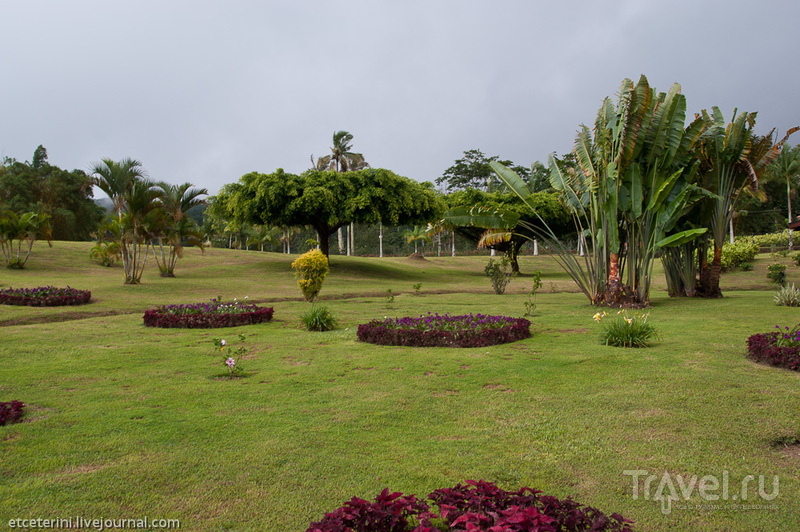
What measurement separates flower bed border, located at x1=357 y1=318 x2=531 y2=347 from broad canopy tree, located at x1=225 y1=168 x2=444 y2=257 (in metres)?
18.7

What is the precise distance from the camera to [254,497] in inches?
141

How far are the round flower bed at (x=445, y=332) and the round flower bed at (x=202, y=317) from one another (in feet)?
12.4

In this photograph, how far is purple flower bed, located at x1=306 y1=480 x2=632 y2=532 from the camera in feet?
8.77

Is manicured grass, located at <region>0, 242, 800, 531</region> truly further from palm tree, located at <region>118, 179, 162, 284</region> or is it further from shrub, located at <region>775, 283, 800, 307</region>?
palm tree, located at <region>118, 179, 162, 284</region>

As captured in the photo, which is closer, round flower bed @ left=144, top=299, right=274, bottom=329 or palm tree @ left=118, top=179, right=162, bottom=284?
round flower bed @ left=144, top=299, right=274, bottom=329

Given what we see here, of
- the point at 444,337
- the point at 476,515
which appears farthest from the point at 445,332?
the point at 476,515

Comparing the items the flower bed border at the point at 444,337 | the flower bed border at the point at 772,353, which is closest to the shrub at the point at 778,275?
the flower bed border at the point at 772,353

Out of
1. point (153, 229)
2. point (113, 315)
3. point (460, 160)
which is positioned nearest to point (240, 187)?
point (153, 229)

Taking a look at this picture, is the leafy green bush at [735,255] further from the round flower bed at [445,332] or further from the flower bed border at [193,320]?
the flower bed border at [193,320]

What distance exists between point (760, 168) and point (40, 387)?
19.3 m

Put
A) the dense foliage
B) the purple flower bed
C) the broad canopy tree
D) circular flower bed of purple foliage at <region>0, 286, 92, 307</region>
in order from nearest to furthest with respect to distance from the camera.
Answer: the purple flower bed
circular flower bed of purple foliage at <region>0, 286, 92, 307</region>
the broad canopy tree
the dense foliage

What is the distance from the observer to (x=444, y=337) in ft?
30.3

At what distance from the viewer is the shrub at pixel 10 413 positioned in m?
4.92

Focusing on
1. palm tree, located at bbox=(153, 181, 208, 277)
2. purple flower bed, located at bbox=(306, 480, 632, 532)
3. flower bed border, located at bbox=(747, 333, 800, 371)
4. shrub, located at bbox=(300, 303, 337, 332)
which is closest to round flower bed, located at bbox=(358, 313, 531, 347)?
shrub, located at bbox=(300, 303, 337, 332)
